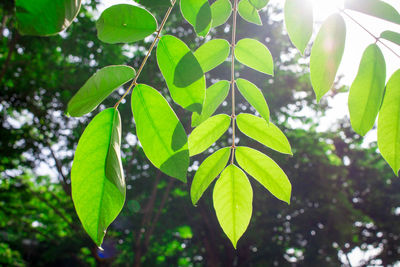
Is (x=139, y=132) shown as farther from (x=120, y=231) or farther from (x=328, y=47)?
(x=120, y=231)

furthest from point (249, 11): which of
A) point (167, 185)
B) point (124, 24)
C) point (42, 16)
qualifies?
point (167, 185)

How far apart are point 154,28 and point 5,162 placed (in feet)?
27.7

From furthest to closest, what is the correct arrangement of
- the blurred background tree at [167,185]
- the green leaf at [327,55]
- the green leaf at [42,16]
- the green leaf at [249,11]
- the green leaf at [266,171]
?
1. the blurred background tree at [167,185]
2. the green leaf at [249,11]
3. the green leaf at [266,171]
4. the green leaf at [327,55]
5. the green leaf at [42,16]

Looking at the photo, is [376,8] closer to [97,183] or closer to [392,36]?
[392,36]

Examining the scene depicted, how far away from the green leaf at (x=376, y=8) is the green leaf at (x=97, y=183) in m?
0.38

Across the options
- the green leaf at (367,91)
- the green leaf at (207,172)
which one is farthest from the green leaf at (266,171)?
the green leaf at (367,91)

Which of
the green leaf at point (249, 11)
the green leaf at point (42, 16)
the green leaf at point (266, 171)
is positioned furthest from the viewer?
the green leaf at point (249, 11)

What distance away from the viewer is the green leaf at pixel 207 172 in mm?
527

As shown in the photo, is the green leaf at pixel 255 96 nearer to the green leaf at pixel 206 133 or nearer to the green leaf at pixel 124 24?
the green leaf at pixel 206 133

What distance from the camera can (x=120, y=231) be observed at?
320 inches

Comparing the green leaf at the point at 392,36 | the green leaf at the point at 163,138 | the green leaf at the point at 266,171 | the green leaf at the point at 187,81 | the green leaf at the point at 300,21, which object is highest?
the green leaf at the point at 300,21

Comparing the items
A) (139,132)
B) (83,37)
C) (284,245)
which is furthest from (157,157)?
(284,245)

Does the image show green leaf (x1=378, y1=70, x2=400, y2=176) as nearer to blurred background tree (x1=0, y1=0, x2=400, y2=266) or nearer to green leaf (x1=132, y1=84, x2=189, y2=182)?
green leaf (x1=132, y1=84, x2=189, y2=182)

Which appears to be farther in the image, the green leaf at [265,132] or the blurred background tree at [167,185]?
the blurred background tree at [167,185]
